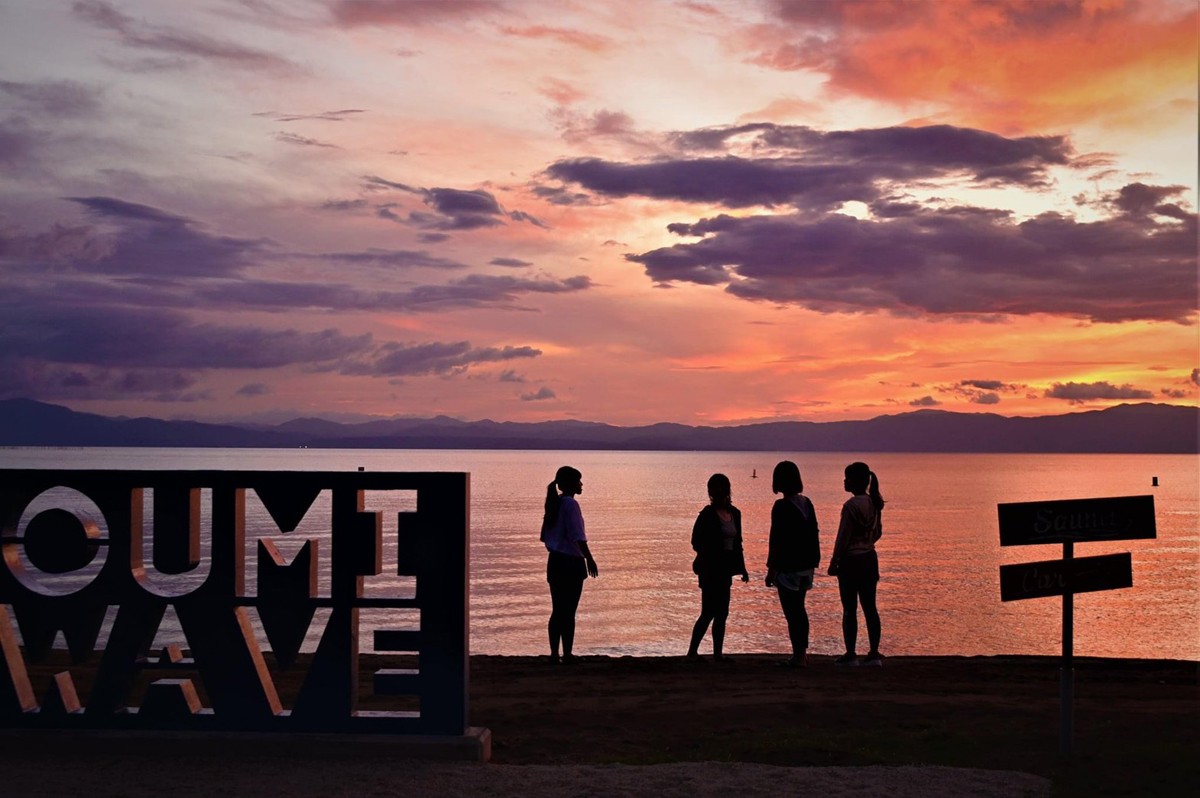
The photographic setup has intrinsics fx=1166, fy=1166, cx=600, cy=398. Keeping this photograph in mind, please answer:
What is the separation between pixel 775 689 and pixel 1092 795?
3.78 metres

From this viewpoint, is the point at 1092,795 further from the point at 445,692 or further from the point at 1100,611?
the point at 1100,611

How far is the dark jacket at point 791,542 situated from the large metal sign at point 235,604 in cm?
477

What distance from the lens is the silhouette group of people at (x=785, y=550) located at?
12180 mm

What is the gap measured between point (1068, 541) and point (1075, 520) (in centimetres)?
17

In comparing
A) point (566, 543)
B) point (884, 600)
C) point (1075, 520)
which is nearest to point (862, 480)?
point (566, 543)

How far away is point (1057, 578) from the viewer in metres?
8.22

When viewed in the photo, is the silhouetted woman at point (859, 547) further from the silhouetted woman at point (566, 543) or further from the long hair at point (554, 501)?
the long hair at point (554, 501)

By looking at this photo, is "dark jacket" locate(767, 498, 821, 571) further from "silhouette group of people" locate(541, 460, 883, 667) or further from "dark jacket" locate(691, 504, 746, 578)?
"dark jacket" locate(691, 504, 746, 578)

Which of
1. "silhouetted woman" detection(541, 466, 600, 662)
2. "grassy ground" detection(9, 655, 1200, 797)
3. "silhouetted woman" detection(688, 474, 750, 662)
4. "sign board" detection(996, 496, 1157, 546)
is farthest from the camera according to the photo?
"silhouetted woman" detection(688, 474, 750, 662)

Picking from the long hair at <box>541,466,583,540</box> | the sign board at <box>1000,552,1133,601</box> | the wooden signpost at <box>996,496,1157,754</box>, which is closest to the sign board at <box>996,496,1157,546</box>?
the wooden signpost at <box>996,496,1157,754</box>

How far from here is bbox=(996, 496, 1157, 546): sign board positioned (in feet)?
27.3

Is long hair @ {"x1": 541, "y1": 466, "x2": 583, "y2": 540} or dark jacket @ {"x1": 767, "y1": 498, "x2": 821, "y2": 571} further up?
long hair @ {"x1": 541, "y1": 466, "x2": 583, "y2": 540}

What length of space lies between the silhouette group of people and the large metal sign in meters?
3.82

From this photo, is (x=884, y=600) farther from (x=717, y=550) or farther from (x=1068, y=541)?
(x=1068, y=541)
